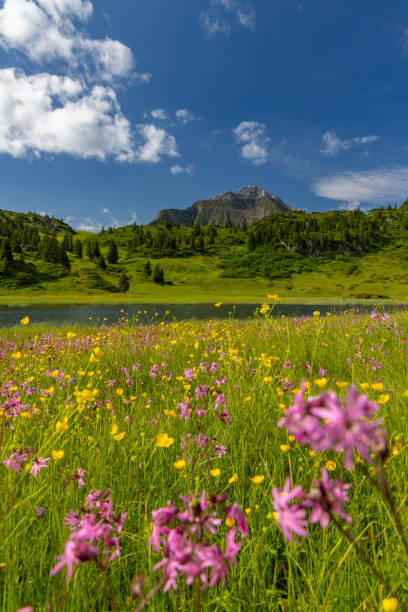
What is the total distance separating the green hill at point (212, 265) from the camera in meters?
104

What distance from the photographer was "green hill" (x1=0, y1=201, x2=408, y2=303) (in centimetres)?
10425

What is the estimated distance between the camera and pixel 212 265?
502 feet

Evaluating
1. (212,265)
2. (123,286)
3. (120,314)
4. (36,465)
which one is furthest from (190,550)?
(212,265)

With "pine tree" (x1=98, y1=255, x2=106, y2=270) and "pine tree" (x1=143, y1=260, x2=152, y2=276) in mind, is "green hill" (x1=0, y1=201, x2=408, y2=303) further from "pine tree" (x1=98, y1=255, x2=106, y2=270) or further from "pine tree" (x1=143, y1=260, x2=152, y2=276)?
"pine tree" (x1=143, y1=260, x2=152, y2=276)

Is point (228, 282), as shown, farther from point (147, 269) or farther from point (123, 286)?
point (123, 286)

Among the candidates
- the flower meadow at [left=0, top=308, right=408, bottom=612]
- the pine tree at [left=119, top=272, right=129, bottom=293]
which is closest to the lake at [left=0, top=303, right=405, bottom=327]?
the flower meadow at [left=0, top=308, right=408, bottom=612]

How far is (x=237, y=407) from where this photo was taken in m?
3.34

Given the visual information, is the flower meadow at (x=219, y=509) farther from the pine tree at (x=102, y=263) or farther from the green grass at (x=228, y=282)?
the pine tree at (x=102, y=263)

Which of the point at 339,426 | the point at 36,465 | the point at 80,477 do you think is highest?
the point at 339,426

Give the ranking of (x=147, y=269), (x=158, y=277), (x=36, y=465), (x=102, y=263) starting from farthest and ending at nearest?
(x=102, y=263)
(x=147, y=269)
(x=158, y=277)
(x=36, y=465)

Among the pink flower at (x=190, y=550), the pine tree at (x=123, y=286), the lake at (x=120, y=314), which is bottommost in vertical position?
the lake at (x=120, y=314)

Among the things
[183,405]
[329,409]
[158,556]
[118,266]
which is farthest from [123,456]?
[118,266]

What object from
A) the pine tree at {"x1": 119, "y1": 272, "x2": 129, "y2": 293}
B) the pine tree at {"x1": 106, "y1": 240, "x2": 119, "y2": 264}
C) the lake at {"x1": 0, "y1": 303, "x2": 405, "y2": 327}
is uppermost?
the pine tree at {"x1": 106, "y1": 240, "x2": 119, "y2": 264}

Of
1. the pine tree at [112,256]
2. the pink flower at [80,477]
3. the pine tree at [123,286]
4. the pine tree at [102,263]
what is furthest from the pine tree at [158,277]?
the pink flower at [80,477]
